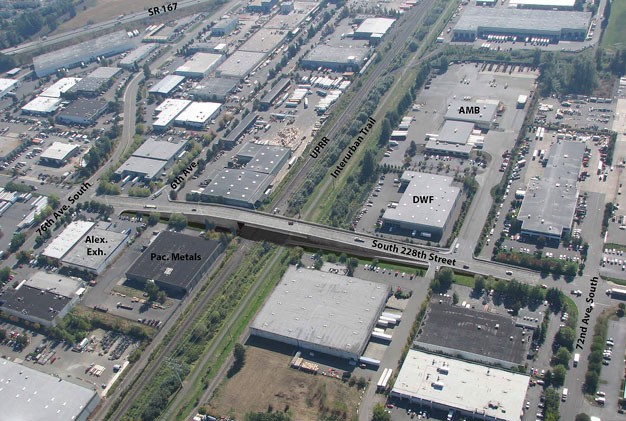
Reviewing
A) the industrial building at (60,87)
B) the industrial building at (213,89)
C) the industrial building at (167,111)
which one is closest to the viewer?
the industrial building at (167,111)

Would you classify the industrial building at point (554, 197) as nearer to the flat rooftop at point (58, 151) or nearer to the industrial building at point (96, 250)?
the industrial building at point (96, 250)

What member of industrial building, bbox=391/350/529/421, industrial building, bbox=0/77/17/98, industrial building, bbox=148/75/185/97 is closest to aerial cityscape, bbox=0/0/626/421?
industrial building, bbox=391/350/529/421

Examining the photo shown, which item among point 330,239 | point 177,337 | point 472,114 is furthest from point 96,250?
point 472,114

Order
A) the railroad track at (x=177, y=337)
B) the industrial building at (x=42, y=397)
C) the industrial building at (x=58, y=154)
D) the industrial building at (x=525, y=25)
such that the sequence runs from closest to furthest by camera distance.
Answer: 1. the industrial building at (x=42, y=397)
2. the railroad track at (x=177, y=337)
3. the industrial building at (x=58, y=154)
4. the industrial building at (x=525, y=25)

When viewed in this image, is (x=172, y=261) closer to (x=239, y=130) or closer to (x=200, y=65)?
(x=239, y=130)

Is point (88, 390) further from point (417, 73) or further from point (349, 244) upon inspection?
point (417, 73)

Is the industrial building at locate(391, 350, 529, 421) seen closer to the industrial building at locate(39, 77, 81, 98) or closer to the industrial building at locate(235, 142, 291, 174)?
the industrial building at locate(235, 142, 291, 174)

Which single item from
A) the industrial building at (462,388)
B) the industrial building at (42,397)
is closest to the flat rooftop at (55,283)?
the industrial building at (42,397)

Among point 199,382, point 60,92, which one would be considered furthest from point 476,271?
point 60,92
